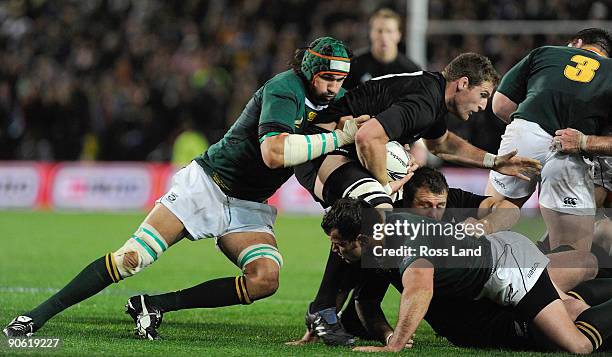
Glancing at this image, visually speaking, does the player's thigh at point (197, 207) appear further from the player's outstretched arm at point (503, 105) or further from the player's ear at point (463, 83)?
the player's outstretched arm at point (503, 105)

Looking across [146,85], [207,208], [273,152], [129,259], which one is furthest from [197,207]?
[146,85]

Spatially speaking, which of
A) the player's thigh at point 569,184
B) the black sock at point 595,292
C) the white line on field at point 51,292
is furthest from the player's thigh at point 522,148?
the white line on field at point 51,292

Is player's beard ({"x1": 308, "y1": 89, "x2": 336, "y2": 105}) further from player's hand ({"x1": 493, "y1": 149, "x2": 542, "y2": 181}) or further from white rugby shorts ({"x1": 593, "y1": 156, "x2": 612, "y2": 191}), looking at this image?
white rugby shorts ({"x1": 593, "y1": 156, "x2": 612, "y2": 191})

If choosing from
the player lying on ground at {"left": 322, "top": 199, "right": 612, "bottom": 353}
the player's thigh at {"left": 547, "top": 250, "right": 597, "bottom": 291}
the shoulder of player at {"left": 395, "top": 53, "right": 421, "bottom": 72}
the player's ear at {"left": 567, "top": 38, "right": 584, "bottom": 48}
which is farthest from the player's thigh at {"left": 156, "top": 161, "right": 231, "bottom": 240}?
the shoulder of player at {"left": 395, "top": 53, "right": 421, "bottom": 72}

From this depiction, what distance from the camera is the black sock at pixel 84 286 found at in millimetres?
6566

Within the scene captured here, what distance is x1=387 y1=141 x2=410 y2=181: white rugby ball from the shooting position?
6895mm

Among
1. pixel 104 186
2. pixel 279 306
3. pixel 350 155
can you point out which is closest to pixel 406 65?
pixel 279 306

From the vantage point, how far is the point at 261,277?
6762 mm

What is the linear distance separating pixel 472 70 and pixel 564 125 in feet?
3.13

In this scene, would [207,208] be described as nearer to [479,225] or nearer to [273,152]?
[273,152]

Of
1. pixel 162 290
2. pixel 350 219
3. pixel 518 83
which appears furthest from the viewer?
pixel 162 290

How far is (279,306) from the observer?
8.63 meters

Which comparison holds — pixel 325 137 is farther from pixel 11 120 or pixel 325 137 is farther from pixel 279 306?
pixel 11 120

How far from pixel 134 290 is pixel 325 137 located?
11.7ft
